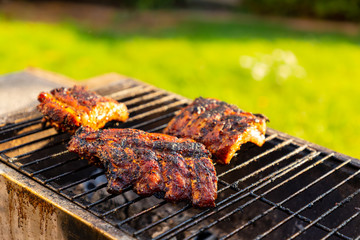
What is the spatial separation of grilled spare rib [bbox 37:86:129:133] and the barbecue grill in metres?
0.18

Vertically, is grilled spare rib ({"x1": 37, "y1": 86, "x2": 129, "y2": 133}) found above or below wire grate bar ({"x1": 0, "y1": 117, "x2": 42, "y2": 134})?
above

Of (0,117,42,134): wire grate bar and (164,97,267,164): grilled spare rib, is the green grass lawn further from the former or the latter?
(0,117,42,134): wire grate bar

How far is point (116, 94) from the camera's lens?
4.64 meters

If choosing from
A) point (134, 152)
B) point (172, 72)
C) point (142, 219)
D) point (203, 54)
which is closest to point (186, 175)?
point (134, 152)

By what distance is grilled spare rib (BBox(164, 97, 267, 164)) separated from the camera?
3.41 m

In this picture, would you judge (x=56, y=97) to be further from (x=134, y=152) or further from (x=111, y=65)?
(x=111, y=65)

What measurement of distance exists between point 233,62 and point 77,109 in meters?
5.67

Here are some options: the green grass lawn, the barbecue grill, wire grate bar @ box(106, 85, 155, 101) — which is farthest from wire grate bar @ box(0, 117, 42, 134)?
the green grass lawn

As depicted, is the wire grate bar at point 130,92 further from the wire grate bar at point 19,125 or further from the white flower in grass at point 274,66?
the white flower in grass at point 274,66

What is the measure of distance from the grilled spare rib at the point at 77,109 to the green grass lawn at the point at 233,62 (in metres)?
3.39

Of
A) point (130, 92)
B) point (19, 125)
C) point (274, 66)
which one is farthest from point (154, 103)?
point (274, 66)

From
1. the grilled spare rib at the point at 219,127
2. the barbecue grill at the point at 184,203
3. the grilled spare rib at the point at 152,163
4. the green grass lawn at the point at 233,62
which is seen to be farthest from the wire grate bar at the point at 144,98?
the green grass lawn at the point at 233,62

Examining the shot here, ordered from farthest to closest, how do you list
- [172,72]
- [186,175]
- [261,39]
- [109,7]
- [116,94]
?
[109,7] < [261,39] < [172,72] < [116,94] < [186,175]

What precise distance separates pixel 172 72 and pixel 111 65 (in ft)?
4.02
